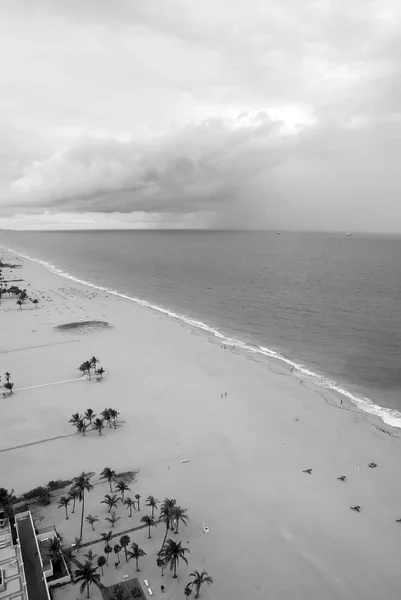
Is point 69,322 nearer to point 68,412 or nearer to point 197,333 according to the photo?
point 197,333

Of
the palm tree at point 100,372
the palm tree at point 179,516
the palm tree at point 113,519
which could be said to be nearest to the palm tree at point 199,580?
the palm tree at point 179,516

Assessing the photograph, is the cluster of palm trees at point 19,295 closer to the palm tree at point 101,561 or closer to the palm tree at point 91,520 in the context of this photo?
the palm tree at point 91,520

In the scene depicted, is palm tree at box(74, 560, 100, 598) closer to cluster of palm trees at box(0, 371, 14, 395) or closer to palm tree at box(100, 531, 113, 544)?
palm tree at box(100, 531, 113, 544)

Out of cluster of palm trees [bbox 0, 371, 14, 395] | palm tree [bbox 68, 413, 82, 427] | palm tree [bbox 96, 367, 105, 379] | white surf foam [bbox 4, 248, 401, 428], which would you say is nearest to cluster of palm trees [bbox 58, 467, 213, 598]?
palm tree [bbox 68, 413, 82, 427]

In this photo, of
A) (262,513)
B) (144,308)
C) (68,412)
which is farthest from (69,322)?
(262,513)

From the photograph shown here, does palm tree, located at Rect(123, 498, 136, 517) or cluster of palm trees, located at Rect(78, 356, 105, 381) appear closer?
palm tree, located at Rect(123, 498, 136, 517)
